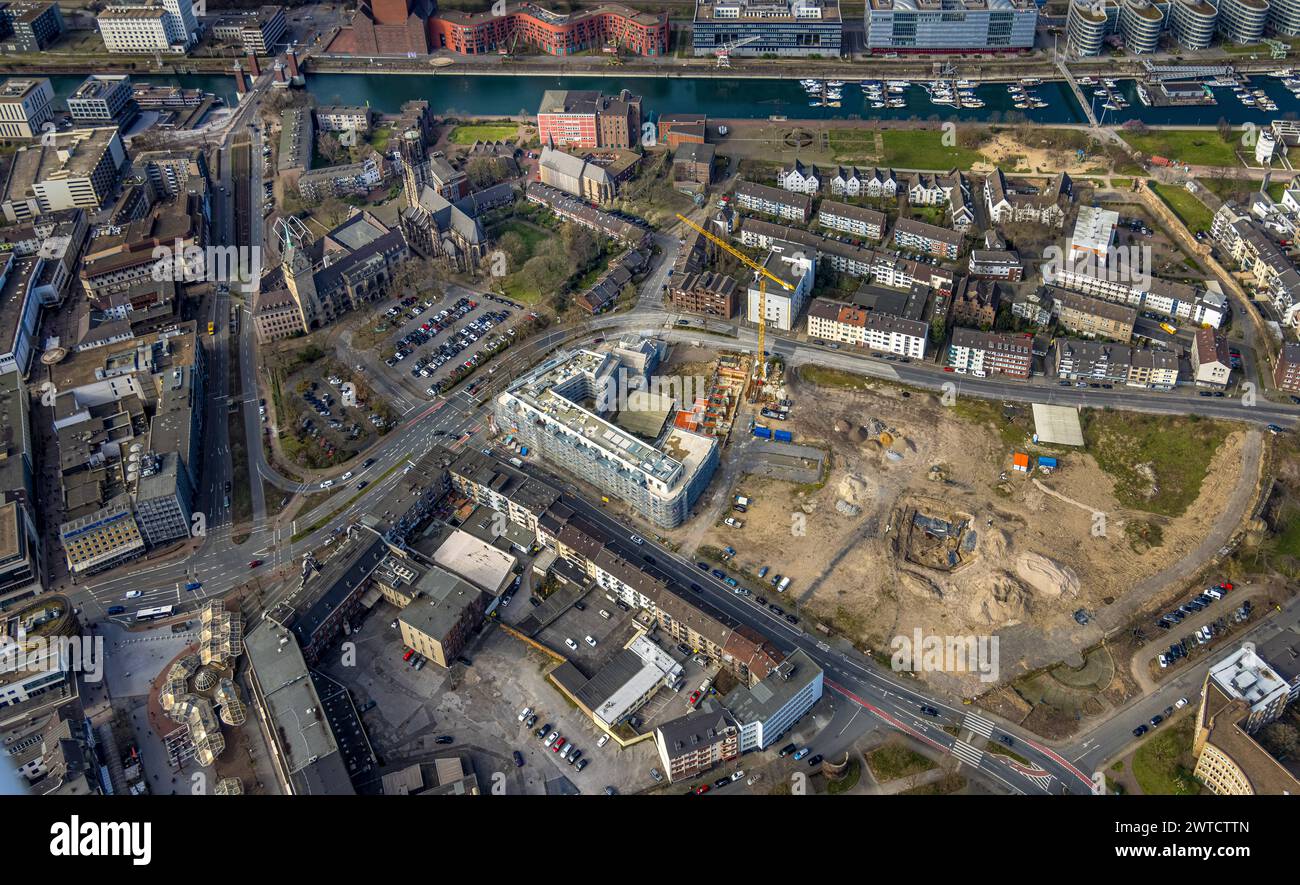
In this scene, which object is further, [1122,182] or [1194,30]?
[1194,30]

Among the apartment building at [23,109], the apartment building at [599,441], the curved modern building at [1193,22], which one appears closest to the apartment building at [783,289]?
the apartment building at [599,441]

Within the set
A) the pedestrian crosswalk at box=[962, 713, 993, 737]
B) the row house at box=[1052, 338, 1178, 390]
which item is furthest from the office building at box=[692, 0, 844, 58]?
the pedestrian crosswalk at box=[962, 713, 993, 737]

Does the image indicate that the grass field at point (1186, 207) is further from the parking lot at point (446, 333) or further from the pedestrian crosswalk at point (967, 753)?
the parking lot at point (446, 333)

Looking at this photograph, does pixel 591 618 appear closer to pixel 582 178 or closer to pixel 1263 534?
pixel 1263 534

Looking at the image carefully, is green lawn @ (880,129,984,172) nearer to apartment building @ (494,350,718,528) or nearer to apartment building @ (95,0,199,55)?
apartment building @ (494,350,718,528)

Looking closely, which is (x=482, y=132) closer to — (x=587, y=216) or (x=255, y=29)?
(x=587, y=216)

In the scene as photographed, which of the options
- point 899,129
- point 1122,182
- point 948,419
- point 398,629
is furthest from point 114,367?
point 1122,182
